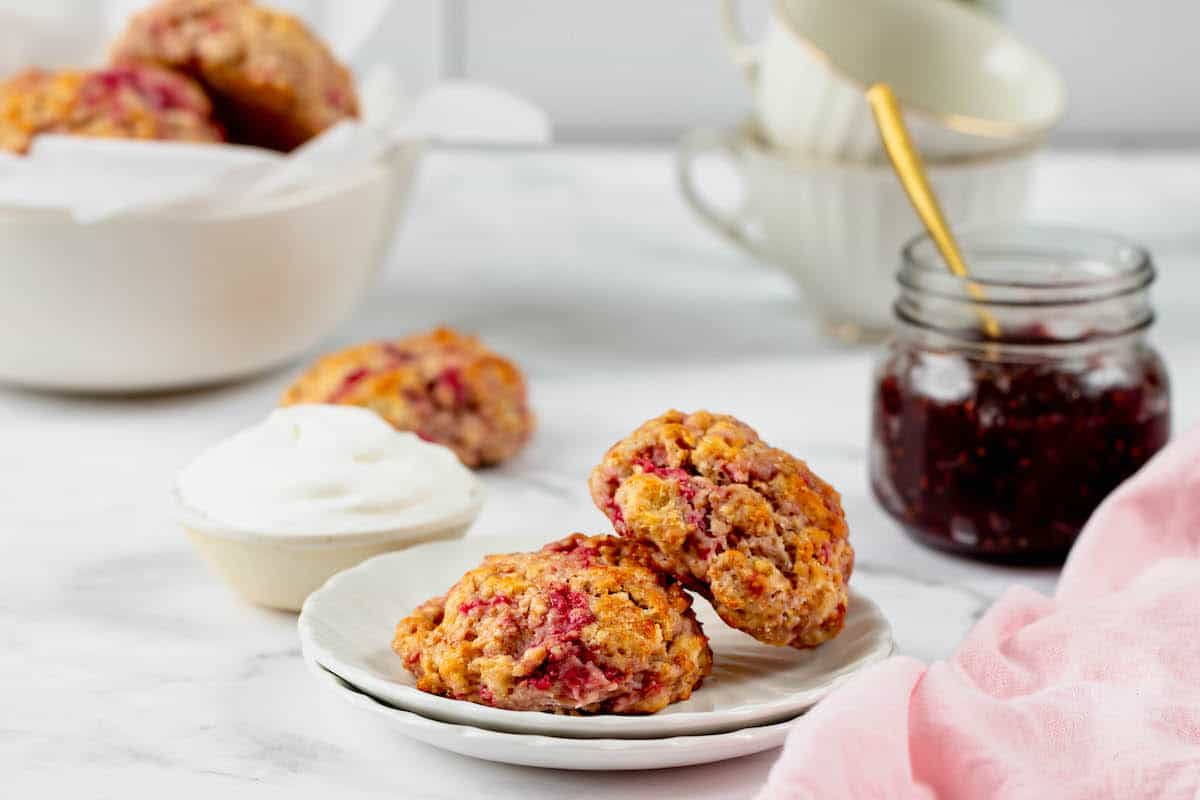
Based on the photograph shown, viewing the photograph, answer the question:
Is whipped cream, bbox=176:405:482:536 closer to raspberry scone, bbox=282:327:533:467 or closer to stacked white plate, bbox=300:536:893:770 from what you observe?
stacked white plate, bbox=300:536:893:770

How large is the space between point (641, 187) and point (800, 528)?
1678 mm

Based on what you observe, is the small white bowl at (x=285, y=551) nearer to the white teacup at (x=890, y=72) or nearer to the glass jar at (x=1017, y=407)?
the glass jar at (x=1017, y=407)

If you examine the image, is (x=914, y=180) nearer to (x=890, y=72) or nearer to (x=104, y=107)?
(x=890, y=72)

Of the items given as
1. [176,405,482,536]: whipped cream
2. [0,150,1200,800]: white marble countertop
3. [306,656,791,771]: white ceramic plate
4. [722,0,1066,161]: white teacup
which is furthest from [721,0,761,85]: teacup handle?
[306,656,791,771]: white ceramic plate

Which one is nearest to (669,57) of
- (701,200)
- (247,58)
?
(701,200)

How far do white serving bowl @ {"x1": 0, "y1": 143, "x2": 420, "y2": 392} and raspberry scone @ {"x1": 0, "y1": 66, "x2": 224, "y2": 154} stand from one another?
77 mm

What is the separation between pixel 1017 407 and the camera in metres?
1.30

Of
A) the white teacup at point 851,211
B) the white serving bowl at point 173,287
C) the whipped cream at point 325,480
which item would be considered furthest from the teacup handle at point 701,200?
the whipped cream at point 325,480

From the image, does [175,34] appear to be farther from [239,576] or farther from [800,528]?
[800,528]

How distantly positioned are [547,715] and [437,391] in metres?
0.60

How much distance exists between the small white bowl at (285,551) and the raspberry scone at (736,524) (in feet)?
0.70

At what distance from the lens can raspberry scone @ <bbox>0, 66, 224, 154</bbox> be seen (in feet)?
5.26

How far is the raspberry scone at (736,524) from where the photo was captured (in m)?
1.02

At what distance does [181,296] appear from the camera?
5.51 feet
